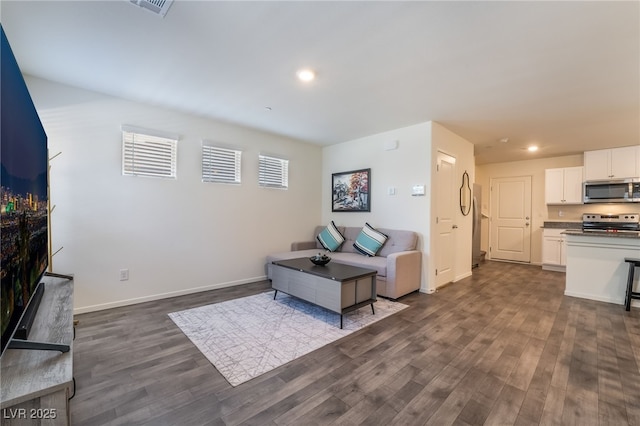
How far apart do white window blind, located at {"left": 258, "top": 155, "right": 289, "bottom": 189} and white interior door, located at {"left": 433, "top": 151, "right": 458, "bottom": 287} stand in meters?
2.54

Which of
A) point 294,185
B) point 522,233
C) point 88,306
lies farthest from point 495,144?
point 88,306

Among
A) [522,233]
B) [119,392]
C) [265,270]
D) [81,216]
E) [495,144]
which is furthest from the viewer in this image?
[522,233]

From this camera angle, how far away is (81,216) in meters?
2.98

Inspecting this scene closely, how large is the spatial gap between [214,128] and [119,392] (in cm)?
331

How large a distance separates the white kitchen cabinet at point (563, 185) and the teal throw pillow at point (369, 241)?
14.1 feet

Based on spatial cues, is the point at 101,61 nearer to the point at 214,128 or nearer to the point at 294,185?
the point at 214,128

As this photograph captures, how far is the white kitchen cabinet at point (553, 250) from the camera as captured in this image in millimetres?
5555

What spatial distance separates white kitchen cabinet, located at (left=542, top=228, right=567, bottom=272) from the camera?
5.55 m

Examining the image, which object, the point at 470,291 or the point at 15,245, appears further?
the point at 470,291

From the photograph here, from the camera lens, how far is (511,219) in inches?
258

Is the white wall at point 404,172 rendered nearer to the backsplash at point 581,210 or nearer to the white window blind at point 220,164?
the white window blind at point 220,164

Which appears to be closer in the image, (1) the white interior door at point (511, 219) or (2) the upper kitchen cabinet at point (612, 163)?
(2) the upper kitchen cabinet at point (612, 163)

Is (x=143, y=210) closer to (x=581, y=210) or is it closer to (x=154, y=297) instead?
(x=154, y=297)

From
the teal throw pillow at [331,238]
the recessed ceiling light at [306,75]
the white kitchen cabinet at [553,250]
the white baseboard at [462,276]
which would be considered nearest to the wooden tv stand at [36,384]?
the recessed ceiling light at [306,75]
